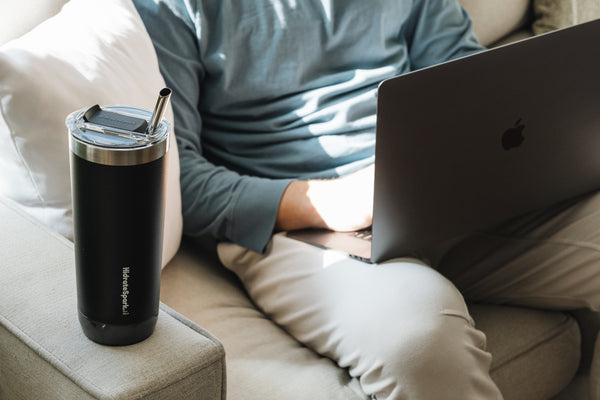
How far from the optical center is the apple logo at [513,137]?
0.97 meters

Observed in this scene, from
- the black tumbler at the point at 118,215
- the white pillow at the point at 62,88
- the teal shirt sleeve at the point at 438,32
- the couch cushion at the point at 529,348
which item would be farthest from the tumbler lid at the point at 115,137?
the teal shirt sleeve at the point at 438,32

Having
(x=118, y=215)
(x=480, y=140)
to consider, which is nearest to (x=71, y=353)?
(x=118, y=215)

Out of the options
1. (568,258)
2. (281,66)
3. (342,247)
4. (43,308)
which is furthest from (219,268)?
(568,258)

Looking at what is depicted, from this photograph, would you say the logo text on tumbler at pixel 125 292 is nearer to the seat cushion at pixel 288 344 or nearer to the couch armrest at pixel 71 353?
the couch armrest at pixel 71 353

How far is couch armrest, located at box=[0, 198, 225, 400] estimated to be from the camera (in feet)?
2.15

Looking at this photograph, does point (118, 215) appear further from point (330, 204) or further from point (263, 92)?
point (263, 92)

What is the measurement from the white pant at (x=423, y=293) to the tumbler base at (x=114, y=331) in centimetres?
35

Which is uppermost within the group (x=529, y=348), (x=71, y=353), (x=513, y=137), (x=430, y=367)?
(x=513, y=137)

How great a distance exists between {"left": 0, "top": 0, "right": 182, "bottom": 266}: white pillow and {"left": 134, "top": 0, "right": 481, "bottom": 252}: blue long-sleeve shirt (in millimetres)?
84

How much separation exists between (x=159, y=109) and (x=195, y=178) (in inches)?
20.7

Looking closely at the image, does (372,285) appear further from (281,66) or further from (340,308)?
(281,66)

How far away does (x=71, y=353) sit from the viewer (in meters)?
0.68

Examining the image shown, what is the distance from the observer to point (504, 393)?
1.07m

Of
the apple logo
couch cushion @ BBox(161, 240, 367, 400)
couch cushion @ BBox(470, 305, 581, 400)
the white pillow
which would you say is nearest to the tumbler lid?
the white pillow
